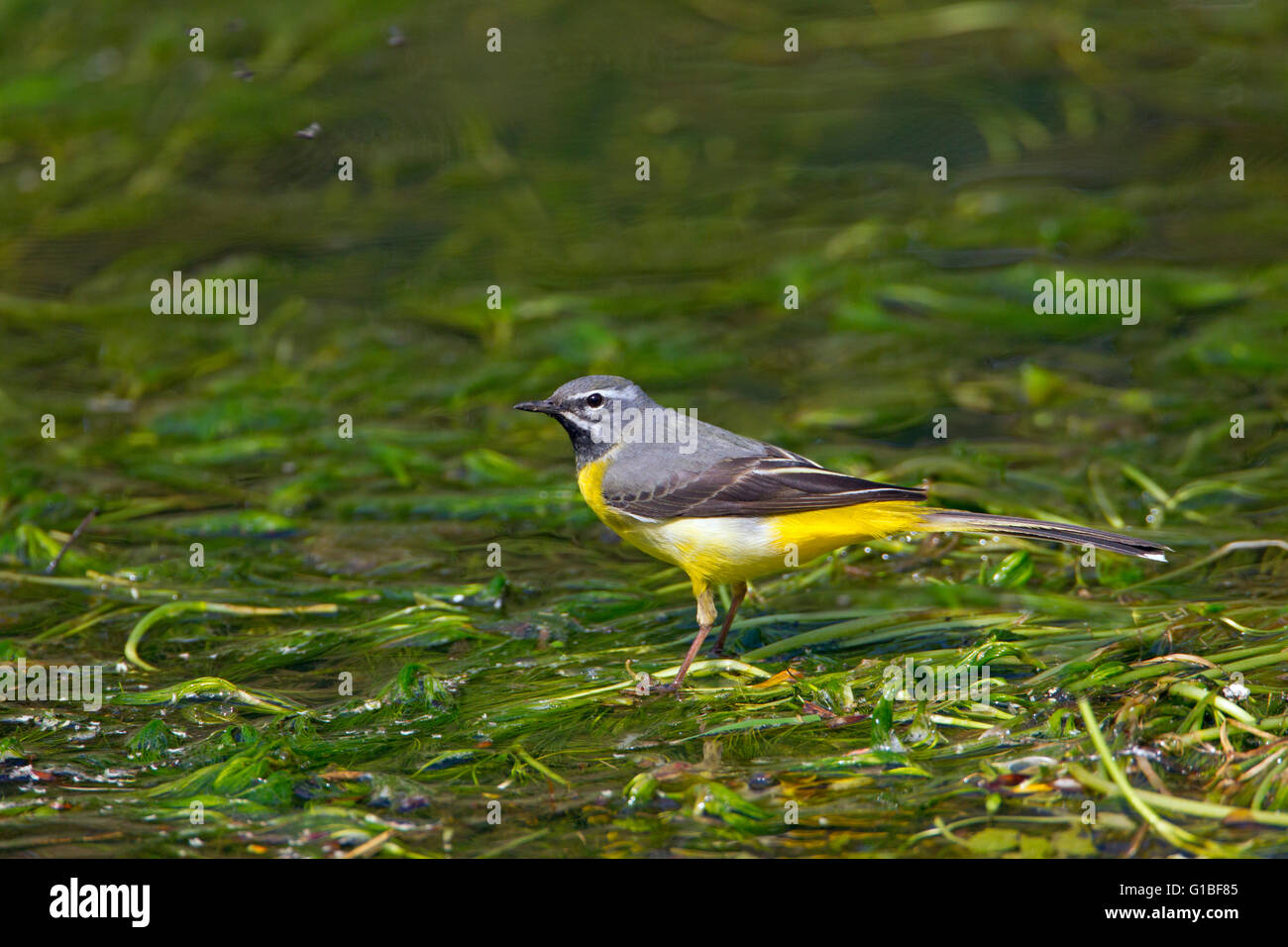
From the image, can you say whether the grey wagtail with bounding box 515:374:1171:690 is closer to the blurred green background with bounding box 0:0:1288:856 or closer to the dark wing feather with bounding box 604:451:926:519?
the dark wing feather with bounding box 604:451:926:519

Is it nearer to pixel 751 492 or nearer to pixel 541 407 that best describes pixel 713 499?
pixel 751 492

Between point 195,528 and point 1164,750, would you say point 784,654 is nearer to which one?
point 1164,750

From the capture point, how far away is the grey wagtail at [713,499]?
5.39 metres

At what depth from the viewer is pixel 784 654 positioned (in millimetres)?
5766

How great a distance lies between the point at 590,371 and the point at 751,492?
3121mm

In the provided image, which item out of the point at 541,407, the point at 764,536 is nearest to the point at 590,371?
the point at 541,407

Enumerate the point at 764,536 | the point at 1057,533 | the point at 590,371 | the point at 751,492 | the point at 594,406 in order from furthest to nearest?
the point at 590,371
the point at 594,406
the point at 751,492
the point at 764,536
the point at 1057,533

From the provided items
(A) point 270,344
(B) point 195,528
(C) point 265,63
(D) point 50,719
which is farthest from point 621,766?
(C) point 265,63

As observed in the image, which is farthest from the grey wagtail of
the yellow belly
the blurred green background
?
the blurred green background

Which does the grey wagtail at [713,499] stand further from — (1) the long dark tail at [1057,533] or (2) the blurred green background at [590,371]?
(2) the blurred green background at [590,371]

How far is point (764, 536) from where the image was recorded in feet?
17.9

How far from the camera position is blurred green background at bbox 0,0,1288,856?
4789 millimetres

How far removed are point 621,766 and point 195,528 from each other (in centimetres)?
330

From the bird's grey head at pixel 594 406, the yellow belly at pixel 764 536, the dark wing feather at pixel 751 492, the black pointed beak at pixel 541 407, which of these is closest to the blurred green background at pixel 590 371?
the yellow belly at pixel 764 536
